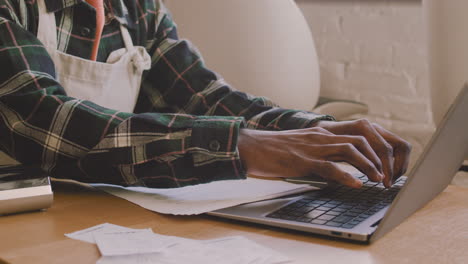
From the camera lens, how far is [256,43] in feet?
5.20

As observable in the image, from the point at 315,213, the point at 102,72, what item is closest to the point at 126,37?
the point at 102,72

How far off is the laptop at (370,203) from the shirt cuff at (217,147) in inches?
2.1

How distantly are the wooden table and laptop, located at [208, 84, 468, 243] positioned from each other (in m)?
0.01

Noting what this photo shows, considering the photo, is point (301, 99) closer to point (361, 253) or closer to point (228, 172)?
point (228, 172)

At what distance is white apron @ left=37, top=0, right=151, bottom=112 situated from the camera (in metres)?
0.94

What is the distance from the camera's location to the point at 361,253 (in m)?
0.57

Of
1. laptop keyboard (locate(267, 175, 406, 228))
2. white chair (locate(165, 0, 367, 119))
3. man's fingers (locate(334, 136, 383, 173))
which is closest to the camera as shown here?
laptop keyboard (locate(267, 175, 406, 228))

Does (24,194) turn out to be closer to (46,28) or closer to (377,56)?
(46,28)

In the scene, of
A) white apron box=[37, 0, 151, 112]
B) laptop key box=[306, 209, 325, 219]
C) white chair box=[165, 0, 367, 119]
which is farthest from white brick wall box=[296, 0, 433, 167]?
laptop key box=[306, 209, 325, 219]

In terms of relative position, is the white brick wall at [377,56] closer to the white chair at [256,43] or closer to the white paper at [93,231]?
the white chair at [256,43]

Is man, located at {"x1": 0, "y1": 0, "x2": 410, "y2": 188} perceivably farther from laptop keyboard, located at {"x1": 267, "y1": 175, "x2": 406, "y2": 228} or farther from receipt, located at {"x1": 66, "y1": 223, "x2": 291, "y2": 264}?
receipt, located at {"x1": 66, "y1": 223, "x2": 291, "y2": 264}

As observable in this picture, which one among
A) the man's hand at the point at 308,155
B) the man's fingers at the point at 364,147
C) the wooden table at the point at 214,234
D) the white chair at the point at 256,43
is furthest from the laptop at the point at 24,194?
the white chair at the point at 256,43

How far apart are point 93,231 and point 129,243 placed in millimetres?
70

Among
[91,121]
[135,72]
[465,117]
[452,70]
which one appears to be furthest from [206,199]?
[452,70]
